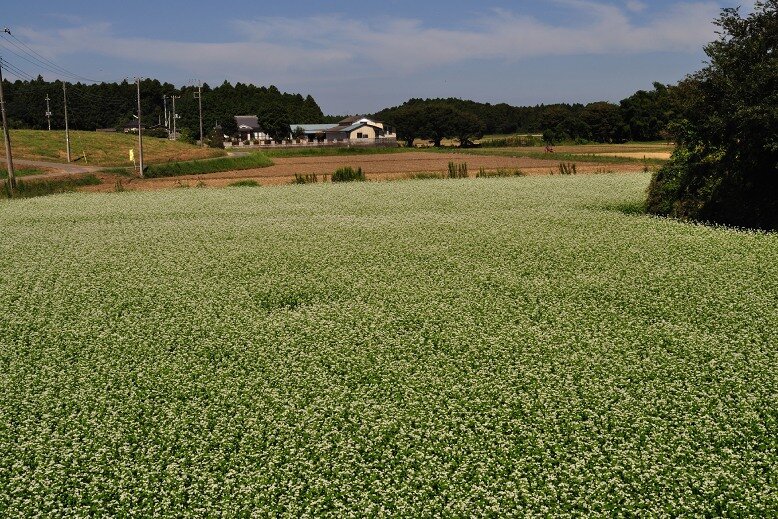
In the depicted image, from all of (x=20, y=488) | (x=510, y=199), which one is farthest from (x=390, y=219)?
(x=20, y=488)

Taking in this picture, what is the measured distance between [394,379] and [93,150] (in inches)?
3532

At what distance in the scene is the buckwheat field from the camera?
6.76m

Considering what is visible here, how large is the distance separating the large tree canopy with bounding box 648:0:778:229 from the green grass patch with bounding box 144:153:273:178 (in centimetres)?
4330

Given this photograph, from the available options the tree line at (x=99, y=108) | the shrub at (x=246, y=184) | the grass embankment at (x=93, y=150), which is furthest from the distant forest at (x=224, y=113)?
the shrub at (x=246, y=184)

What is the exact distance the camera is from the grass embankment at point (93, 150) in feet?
260

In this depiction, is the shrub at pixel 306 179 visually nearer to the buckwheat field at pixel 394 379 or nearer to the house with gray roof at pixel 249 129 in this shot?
the buckwheat field at pixel 394 379

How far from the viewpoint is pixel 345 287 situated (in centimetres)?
1496

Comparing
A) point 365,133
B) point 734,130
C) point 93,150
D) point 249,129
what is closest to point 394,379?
point 734,130

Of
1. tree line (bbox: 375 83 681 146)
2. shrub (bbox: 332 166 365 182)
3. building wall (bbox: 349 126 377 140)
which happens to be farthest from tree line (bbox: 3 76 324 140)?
shrub (bbox: 332 166 365 182)

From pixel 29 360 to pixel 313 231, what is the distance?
1336 centimetres

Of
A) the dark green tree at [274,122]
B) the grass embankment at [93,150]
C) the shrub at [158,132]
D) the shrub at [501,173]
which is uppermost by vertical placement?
the dark green tree at [274,122]

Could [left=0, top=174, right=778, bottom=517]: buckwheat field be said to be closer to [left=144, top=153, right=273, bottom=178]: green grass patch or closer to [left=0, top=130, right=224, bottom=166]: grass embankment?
[left=144, top=153, right=273, bottom=178]: green grass patch

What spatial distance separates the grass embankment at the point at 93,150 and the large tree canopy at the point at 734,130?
62415 millimetres

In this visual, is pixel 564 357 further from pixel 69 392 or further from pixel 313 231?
pixel 313 231
